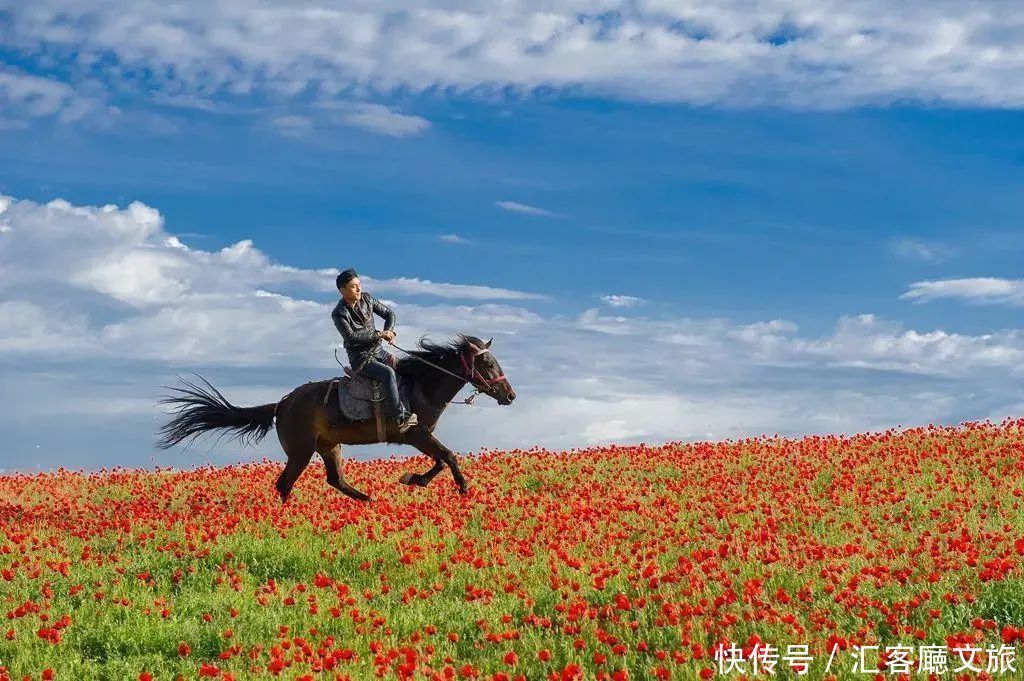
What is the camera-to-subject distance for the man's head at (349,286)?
15496 millimetres

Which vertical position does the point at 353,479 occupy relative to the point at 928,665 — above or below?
above

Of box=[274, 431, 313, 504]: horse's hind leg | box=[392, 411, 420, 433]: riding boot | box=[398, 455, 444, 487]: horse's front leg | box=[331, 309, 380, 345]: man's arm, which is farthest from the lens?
box=[274, 431, 313, 504]: horse's hind leg

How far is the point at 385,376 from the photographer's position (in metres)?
15.9

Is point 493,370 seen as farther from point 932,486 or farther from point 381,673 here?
point 381,673

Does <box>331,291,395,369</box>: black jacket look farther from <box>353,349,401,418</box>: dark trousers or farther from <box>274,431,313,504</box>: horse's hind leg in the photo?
<box>274,431,313,504</box>: horse's hind leg

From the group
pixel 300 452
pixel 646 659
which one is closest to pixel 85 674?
pixel 646 659

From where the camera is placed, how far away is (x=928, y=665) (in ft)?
25.0

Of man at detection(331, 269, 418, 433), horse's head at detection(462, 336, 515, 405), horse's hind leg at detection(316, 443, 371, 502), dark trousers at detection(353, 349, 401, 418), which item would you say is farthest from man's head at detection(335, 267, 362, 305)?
horse's hind leg at detection(316, 443, 371, 502)

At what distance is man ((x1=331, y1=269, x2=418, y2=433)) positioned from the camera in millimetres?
15508

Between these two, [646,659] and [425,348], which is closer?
[646,659]

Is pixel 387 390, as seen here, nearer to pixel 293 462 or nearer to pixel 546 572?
pixel 293 462

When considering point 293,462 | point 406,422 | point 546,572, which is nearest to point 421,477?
point 406,422

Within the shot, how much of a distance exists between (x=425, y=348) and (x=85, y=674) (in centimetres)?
846

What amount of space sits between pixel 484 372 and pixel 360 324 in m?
2.04
